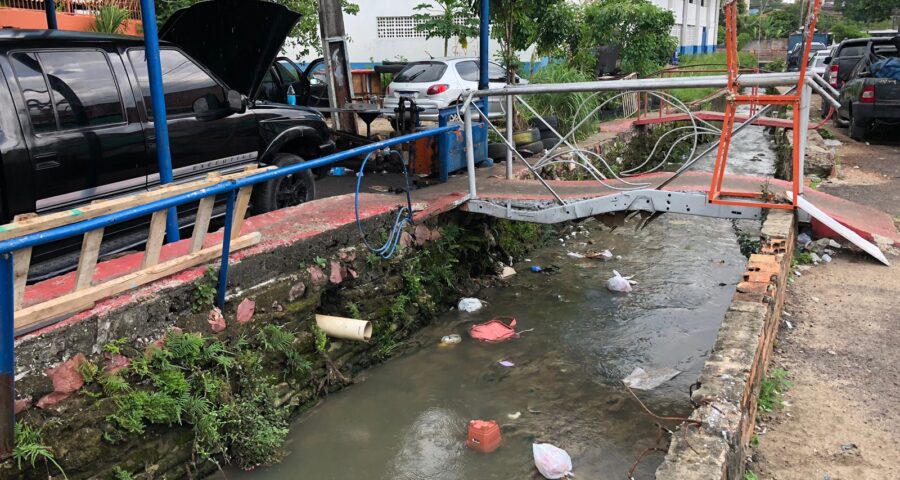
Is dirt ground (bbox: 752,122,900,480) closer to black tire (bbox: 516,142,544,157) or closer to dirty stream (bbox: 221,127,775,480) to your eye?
dirty stream (bbox: 221,127,775,480)

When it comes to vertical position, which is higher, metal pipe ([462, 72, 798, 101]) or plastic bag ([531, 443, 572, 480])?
metal pipe ([462, 72, 798, 101])

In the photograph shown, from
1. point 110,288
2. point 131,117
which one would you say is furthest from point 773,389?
point 131,117

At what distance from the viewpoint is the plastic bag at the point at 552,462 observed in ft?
13.1

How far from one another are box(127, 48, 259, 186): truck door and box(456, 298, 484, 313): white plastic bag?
235cm

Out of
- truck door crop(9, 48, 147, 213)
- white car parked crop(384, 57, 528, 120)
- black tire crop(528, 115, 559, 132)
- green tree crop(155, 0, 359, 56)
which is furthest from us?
white car parked crop(384, 57, 528, 120)

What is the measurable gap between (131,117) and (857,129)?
12.8m

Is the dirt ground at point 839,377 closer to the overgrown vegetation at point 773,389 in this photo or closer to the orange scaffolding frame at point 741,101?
the overgrown vegetation at point 773,389

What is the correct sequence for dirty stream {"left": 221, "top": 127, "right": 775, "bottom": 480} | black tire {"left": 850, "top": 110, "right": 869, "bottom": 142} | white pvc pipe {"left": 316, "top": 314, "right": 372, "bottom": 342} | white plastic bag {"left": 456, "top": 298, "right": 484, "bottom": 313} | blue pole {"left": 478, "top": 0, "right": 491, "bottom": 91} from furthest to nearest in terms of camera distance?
black tire {"left": 850, "top": 110, "right": 869, "bottom": 142}, blue pole {"left": 478, "top": 0, "right": 491, "bottom": 91}, white plastic bag {"left": 456, "top": 298, "right": 484, "bottom": 313}, white pvc pipe {"left": 316, "top": 314, "right": 372, "bottom": 342}, dirty stream {"left": 221, "top": 127, "right": 775, "bottom": 480}

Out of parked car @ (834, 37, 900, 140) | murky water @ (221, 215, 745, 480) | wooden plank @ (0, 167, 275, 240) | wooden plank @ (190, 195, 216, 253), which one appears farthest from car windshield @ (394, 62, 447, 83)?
wooden plank @ (0, 167, 275, 240)

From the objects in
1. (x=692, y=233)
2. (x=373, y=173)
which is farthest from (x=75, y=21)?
(x=692, y=233)

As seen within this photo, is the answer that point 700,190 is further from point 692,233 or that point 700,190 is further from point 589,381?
point 692,233

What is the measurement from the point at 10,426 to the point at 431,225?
381 cm

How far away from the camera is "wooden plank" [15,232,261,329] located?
3320mm

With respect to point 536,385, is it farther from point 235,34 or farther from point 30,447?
point 235,34
